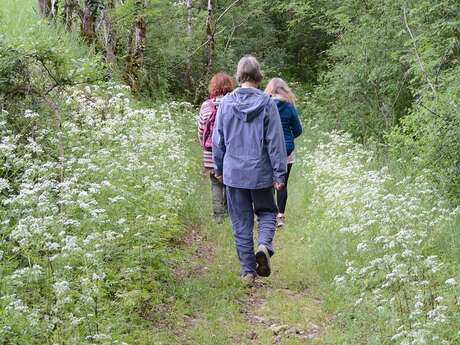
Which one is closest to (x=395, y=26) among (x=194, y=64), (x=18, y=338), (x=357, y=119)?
(x=357, y=119)

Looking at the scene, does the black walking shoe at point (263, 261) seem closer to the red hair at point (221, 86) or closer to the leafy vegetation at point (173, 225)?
the leafy vegetation at point (173, 225)

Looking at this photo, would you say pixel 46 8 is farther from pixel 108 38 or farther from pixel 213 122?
pixel 213 122

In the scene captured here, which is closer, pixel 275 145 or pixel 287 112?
pixel 275 145

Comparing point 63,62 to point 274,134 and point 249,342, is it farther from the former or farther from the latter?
point 249,342

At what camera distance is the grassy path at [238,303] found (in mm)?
5055

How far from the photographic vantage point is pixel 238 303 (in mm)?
5746

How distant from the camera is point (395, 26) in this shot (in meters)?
12.1

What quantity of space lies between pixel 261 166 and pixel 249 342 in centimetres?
182

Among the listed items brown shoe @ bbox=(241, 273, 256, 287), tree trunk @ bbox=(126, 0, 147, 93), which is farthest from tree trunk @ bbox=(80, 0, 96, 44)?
Answer: brown shoe @ bbox=(241, 273, 256, 287)

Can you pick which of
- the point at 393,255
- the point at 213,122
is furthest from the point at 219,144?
the point at 393,255

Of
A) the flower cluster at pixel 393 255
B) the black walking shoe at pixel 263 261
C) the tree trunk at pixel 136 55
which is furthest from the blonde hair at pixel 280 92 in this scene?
the tree trunk at pixel 136 55

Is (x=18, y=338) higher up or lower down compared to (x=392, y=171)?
higher up

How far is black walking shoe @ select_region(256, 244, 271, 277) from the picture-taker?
5988mm

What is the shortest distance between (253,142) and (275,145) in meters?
0.24
